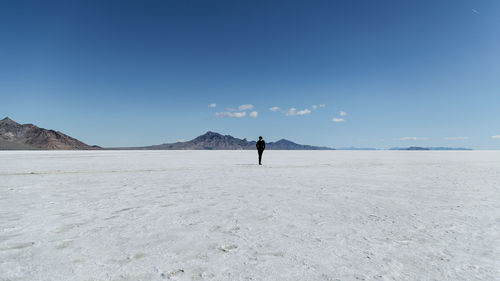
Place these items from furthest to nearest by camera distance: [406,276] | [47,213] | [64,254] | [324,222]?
[47,213], [324,222], [64,254], [406,276]

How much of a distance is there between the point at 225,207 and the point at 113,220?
95.8 inches

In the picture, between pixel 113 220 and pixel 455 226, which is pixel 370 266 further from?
pixel 113 220

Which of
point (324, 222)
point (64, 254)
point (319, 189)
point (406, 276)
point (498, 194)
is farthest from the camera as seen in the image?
point (319, 189)

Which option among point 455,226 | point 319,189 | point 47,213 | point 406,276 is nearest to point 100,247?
point 47,213

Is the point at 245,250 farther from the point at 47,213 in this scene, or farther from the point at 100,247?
the point at 47,213

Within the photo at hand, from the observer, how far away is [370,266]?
3.42m

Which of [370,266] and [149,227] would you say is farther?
[149,227]

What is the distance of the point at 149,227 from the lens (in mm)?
5051

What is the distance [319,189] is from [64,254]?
24.4ft

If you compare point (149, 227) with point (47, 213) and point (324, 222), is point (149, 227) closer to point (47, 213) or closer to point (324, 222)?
point (47, 213)

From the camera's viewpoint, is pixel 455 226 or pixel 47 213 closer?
pixel 455 226

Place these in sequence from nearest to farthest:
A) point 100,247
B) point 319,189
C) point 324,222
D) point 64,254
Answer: point 64,254 → point 100,247 → point 324,222 → point 319,189

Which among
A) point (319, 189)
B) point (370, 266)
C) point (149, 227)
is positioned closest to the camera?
point (370, 266)

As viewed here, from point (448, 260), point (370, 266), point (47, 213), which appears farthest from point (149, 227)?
point (448, 260)
